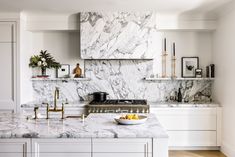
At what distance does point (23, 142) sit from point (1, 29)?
9.54ft

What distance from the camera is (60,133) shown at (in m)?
2.26

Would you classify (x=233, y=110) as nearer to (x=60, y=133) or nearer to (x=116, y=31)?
(x=116, y=31)

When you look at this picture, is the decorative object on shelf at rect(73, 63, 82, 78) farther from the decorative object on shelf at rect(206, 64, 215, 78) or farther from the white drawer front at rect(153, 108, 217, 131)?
the decorative object on shelf at rect(206, 64, 215, 78)

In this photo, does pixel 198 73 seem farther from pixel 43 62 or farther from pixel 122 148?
pixel 122 148

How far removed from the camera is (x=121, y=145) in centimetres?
226

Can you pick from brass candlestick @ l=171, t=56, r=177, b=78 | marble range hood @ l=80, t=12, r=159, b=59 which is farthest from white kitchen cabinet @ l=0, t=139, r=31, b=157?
brass candlestick @ l=171, t=56, r=177, b=78

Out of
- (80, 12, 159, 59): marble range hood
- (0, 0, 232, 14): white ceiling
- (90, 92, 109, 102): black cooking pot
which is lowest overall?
(90, 92, 109, 102): black cooking pot

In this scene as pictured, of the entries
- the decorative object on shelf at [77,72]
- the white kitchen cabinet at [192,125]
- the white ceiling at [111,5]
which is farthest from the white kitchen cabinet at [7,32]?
the white kitchen cabinet at [192,125]

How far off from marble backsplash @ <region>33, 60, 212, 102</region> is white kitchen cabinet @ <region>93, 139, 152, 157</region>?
2.98 meters

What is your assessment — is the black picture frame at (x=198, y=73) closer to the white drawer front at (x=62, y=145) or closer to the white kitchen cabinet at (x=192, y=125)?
the white kitchen cabinet at (x=192, y=125)

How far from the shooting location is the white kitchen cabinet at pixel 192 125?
4.70 meters

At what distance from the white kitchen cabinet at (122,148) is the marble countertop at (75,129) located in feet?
0.17

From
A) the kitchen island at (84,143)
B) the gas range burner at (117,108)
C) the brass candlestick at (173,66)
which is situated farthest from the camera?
the brass candlestick at (173,66)

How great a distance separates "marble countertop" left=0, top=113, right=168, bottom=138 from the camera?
88.1 inches
